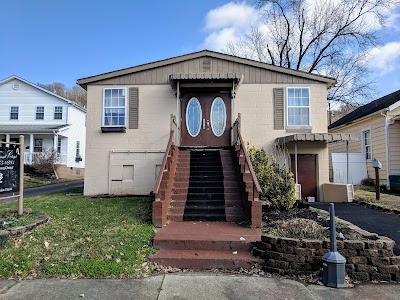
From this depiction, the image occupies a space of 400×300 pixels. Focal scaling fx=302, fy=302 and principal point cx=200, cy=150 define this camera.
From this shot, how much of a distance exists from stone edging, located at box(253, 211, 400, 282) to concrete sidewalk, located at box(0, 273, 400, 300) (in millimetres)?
226

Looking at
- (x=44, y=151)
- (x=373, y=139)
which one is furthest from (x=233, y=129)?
(x=44, y=151)

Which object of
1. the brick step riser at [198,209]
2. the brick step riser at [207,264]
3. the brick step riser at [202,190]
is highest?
the brick step riser at [202,190]

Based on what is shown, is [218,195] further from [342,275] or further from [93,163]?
[93,163]

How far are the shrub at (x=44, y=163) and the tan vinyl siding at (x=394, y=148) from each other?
20982 millimetres

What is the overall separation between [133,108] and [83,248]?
7.00 meters

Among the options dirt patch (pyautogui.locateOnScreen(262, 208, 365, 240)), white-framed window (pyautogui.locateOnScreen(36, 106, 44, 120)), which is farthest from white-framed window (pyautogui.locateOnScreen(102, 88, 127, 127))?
white-framed window (pyautogui.locateOnScreen(36, 106, 44, 120))

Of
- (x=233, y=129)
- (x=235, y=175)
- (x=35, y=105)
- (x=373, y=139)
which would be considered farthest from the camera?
(x=35, y=105)

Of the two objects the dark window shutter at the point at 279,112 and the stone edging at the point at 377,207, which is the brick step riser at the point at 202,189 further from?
the stone edging at the point at 377,207

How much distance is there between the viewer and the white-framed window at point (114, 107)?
11.5 m

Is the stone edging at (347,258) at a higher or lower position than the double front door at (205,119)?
lower

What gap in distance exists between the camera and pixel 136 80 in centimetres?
1155

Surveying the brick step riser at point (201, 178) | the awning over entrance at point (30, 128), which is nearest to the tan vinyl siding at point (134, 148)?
the brick step riser at point (201, 178)

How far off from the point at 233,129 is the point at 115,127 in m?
4.43

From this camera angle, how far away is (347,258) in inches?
182
